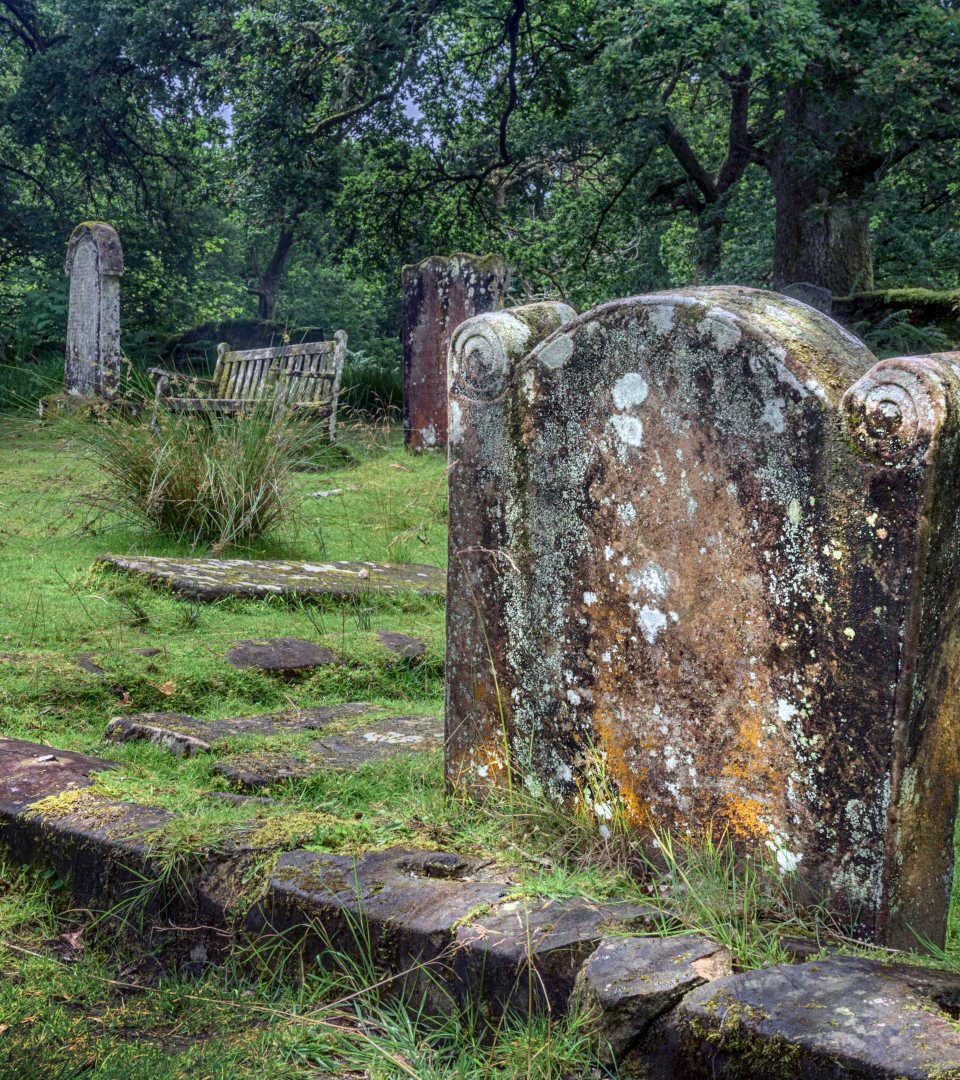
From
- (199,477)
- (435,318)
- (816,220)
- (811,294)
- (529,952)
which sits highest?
(816,220)

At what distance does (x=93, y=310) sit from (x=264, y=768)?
11025 mm

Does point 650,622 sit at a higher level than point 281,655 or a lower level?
higher

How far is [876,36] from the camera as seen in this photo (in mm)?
11891

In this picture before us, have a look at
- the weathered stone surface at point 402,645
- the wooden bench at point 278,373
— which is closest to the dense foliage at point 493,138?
the wooden bench at point 278,373

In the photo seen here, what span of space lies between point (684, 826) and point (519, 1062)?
0.76 meters

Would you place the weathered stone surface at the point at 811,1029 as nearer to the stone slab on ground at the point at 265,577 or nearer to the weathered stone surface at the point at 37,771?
the weathered stone surface at the point at 37,771

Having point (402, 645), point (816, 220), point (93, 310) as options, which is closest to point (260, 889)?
point (402, 645)

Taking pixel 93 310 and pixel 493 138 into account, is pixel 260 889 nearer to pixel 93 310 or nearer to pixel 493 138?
pixel 93 310

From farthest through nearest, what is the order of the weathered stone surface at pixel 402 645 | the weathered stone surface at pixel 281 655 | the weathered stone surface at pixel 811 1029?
1. the weathered stone surface at pixel 402 645
2. the weathered stone surface at pixel 281 655
3. the weathered stone surface at pixel 811 1029

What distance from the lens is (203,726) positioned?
383cm

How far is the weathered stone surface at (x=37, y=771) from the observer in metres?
2.94

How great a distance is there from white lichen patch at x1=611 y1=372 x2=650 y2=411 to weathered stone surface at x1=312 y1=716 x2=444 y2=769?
1.46 meters

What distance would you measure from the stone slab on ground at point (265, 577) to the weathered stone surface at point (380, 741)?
5.44 ft

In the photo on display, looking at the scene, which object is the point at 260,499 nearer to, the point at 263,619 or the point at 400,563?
the point at 400,563
